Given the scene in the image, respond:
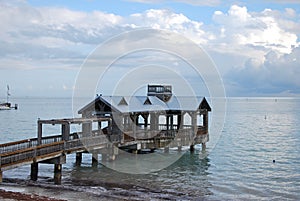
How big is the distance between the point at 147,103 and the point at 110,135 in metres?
7.90

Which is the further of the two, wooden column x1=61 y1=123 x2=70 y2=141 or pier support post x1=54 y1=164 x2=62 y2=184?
wooden column x1=61 y1=123 x2=70 y2=141

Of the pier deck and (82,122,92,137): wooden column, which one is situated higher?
(82,122,92,137): wooden column

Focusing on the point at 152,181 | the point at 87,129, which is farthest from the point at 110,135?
the point at 152,181

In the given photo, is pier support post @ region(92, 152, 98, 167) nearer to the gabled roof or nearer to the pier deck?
the pier deck

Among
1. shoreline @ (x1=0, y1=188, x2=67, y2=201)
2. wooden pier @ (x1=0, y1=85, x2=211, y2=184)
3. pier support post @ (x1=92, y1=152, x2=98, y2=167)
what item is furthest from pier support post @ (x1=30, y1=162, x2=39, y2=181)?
pier support post @ (x1=92, y1=152, x2=98, y2=167)

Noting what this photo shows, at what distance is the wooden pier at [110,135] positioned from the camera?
2772 centimetres

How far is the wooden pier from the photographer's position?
1091 inches

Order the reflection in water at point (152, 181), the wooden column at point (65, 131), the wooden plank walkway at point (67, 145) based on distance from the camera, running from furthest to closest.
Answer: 1. the wooden column at point (65, 131)
2. the reflection in water at point (152, 181)
3. the wooden plank walkway at point (67, 145)

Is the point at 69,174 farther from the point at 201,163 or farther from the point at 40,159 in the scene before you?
the point at 201,163

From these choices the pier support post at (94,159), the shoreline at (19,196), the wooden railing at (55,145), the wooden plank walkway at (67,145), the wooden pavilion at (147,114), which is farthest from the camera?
the pier support post at (94,159)

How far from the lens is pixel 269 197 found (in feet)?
89.0

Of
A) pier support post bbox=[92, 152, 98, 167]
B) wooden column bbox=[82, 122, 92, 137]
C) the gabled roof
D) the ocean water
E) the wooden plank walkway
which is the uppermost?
the gabled roof

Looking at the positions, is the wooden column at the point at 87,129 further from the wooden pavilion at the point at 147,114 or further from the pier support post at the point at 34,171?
the pier support post at the point at 34,171

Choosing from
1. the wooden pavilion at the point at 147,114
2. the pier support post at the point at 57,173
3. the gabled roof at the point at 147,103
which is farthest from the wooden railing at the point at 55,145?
the gabled roof at the point at 147,103
